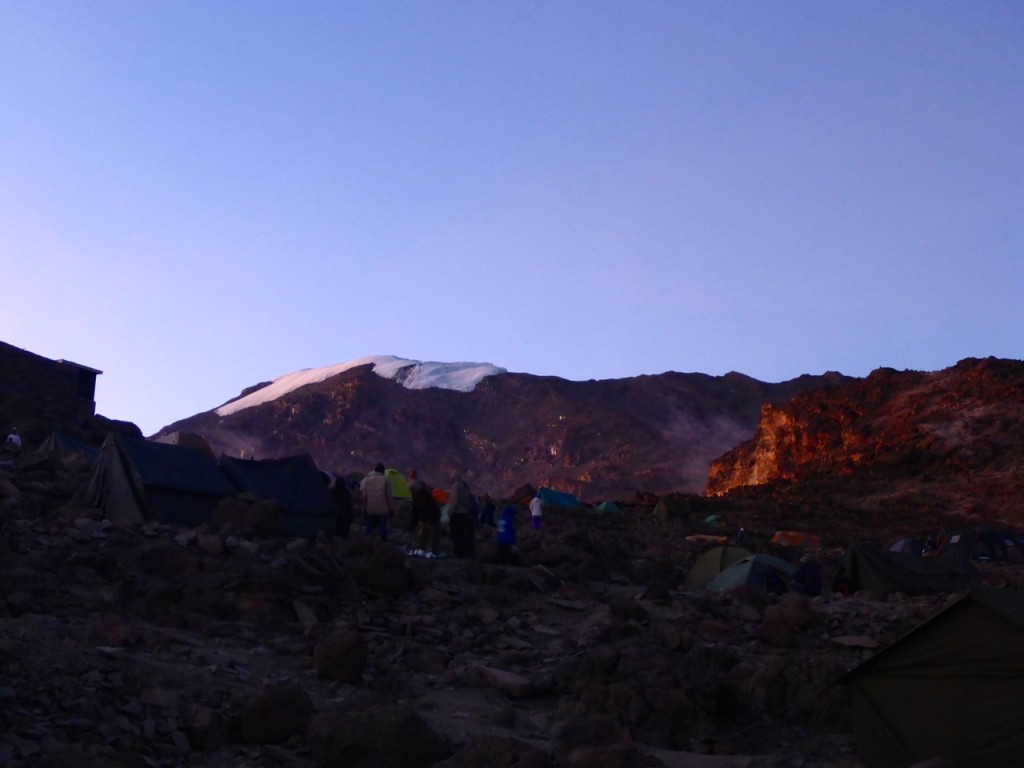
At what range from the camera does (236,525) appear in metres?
13.8

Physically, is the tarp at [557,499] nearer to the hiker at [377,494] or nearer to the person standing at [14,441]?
the person standing at [14,441]

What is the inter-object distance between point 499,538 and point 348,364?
79.7m

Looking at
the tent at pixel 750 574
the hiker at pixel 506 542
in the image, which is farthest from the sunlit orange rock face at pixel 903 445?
the hiker at pixel 506 542

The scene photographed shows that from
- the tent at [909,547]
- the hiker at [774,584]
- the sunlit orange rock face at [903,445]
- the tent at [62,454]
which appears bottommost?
the hiker at [774,584]

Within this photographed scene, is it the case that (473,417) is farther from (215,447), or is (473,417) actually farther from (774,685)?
(774,685)

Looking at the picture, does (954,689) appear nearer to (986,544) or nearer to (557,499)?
(986,544)

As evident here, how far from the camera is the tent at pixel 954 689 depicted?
8258 mm

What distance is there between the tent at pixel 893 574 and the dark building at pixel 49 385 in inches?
730

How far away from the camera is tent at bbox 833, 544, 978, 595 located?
18656 mm

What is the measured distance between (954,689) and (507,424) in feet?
238

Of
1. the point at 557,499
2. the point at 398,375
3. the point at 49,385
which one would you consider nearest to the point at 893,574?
the point at 557,499

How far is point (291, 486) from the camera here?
16.4 metres

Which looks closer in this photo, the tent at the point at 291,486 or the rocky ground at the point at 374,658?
the rocky ground at the point at 374,658

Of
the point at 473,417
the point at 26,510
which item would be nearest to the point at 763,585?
the point at 26,510
